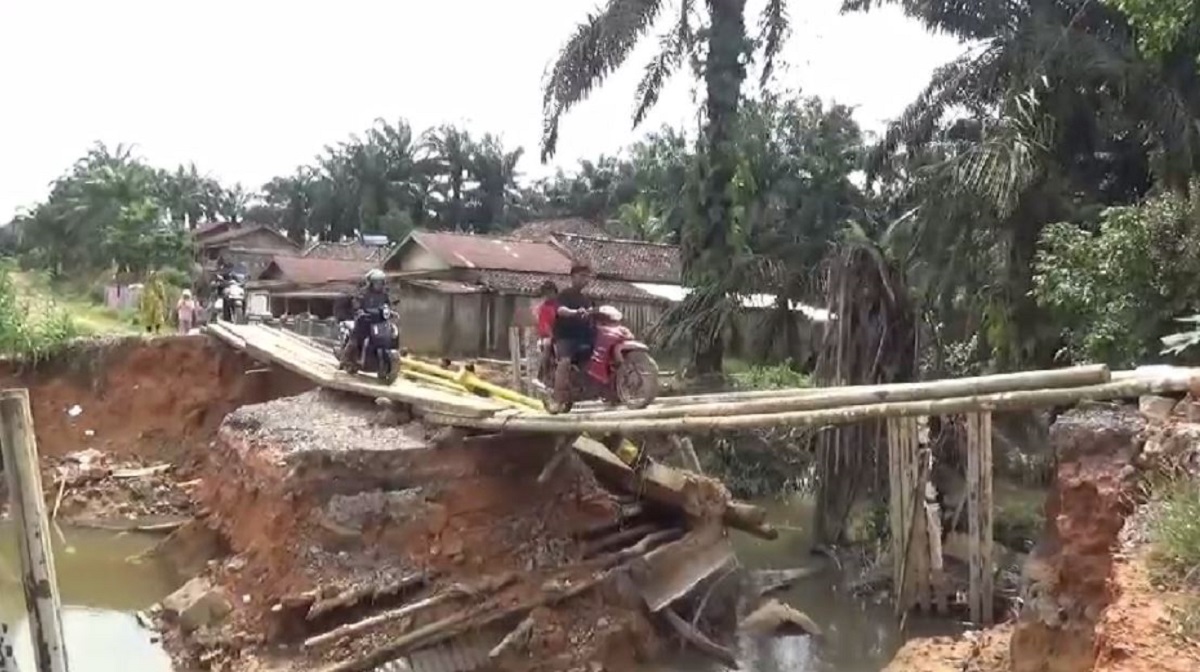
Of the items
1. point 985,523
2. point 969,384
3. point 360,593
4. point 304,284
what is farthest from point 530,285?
point 969,384

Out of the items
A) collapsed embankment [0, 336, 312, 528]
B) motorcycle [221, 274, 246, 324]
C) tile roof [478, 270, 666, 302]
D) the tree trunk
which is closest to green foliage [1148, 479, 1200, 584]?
the tree trunk

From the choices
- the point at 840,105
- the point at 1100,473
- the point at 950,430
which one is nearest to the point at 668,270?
the point at 840,105

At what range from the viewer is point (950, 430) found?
46.7 feet

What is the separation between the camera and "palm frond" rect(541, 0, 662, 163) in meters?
20.4

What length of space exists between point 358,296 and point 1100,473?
8981 millimetres

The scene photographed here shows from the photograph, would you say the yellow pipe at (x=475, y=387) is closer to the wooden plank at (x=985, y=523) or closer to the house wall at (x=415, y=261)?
the wooden plank at (x=985, y=523)

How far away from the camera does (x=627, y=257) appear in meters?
31.8

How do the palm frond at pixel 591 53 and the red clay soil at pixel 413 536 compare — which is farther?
the palm frond at pixel 591 53

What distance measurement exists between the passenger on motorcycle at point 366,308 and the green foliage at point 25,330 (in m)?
8.48

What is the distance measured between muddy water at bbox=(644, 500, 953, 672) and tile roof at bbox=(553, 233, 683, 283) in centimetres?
1613

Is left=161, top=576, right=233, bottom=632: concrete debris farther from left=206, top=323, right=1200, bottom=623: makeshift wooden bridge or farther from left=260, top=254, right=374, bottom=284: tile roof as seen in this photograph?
left=260, top=254, right=374, bottom=284: tile roof

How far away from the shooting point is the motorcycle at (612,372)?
950 cm

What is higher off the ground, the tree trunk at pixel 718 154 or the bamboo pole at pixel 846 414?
Answer: the tree trunk at pixel 718 154

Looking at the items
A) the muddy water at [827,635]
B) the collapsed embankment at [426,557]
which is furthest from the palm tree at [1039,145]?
the collapsed embankment at [426,557]
